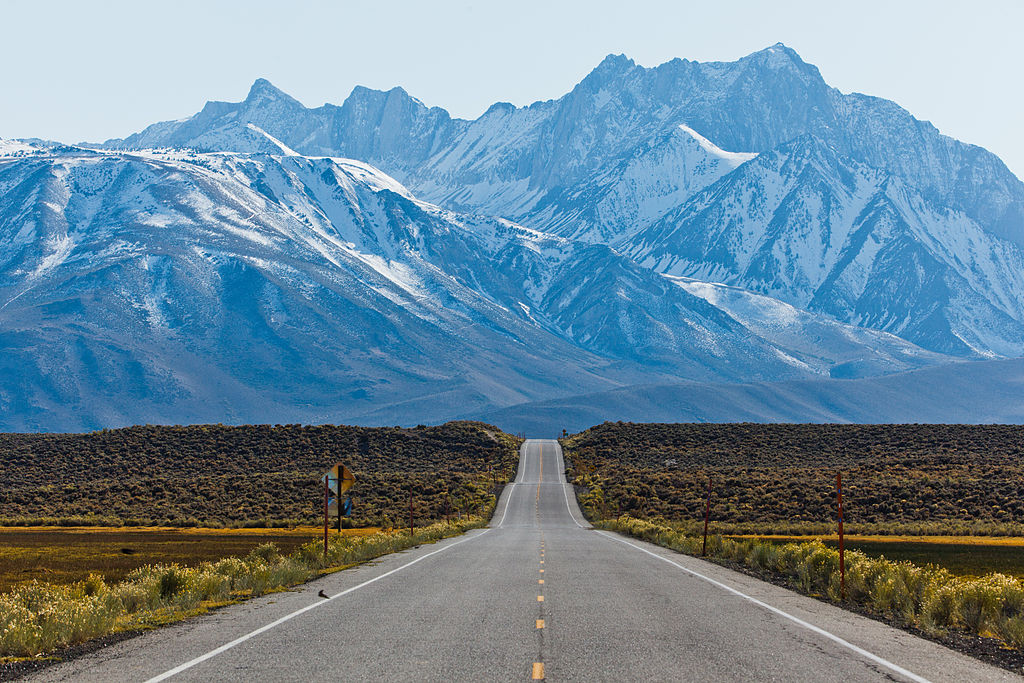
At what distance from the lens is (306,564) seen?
2802cm

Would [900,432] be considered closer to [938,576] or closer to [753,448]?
[753,448]

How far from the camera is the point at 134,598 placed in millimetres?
19062

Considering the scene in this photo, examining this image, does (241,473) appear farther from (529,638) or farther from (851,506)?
(529,638)

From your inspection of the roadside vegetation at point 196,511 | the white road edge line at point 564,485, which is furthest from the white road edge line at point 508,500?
the white road edge line at point 564,485

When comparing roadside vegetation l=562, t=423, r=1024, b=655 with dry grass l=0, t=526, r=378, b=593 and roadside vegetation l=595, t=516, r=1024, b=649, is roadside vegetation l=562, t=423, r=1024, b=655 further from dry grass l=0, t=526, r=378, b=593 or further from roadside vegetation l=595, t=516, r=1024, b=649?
dry grass l=0, t=526, r=378, b=593

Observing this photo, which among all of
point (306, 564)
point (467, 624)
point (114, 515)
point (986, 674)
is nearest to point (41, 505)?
point (114, 515)

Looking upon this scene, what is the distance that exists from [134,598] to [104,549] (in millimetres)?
20742

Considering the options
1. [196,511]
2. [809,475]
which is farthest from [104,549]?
[809,475]

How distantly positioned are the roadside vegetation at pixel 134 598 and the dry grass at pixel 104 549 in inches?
99.5

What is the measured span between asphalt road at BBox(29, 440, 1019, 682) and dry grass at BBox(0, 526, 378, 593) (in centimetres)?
670

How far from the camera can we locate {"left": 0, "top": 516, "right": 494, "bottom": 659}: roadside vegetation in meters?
14.9

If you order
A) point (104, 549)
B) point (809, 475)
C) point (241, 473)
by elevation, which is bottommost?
point (104, 549)

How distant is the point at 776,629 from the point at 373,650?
6.27 meters

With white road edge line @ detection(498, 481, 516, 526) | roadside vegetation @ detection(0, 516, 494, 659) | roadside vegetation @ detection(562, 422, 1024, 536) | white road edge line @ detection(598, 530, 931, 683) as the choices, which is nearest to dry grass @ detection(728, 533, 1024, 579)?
white road edge line @ detection(598, 530, 931, 683)
